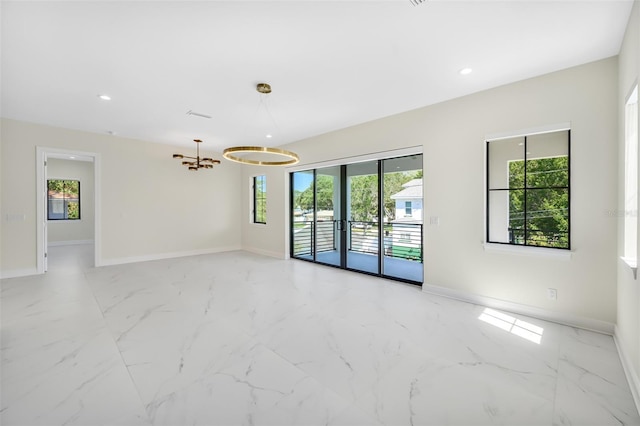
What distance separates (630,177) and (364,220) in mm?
3467

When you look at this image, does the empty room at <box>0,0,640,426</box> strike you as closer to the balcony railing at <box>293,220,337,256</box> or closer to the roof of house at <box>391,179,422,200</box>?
the roof of house at <box>391,179,422,200</box>

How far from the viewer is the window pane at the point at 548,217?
312 cm

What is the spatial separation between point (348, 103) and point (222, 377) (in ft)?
12.0

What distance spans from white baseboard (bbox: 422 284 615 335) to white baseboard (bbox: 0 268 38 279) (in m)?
7.02

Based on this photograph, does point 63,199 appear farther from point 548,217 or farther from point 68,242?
point 548,217

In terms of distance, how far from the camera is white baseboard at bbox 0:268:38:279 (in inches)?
193

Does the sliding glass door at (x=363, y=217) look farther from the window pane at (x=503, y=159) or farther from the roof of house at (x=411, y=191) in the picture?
the window pane at (x=503, y=159)

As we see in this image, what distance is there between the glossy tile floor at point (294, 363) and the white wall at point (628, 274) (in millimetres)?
149

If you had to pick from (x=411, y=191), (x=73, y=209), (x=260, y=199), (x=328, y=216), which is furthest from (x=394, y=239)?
(x=73, y=209)

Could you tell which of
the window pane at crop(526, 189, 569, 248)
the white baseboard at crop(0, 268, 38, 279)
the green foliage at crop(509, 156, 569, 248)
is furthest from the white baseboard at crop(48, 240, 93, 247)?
the window pane at crop(526, 189, 569, 248)

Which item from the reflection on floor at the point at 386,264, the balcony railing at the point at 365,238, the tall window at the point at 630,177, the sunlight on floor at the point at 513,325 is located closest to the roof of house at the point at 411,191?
the balcony railing at the point at 365,238

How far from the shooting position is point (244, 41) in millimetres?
2553

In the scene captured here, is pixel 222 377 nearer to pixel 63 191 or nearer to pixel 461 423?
pixel 461 423

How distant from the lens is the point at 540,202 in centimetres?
327
